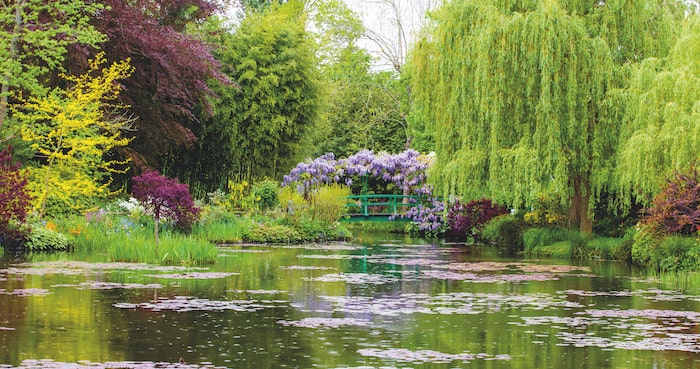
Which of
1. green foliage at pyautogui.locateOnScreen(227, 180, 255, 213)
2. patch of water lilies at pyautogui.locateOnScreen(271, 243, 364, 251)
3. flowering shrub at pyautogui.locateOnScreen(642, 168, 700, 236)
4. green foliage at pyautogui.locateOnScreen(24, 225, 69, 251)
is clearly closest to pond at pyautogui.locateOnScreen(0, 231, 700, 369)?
flowering shrub at pyautogui.locateOnScreen(642, 168, 700, 236)

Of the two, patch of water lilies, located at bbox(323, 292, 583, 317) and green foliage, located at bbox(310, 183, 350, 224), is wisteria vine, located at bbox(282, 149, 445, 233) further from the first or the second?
patch of water lilies, located at bbox(323, 292, 583, 317)

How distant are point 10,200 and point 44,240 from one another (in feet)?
4.71

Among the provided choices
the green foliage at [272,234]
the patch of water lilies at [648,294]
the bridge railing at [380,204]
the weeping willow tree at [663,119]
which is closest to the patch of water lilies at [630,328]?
the patch of water lilies at [648,294]

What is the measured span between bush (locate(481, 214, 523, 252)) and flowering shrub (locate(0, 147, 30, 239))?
1250 cm

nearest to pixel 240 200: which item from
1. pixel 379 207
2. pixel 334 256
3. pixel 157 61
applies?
pixel 157 61

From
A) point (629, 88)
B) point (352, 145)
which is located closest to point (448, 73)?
point (629, 88)

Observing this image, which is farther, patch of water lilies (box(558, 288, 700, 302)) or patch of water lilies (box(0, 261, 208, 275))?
patch of water lilies (box(0, 261, 208, 275))

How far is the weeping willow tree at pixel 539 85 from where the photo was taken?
2228 centimetres

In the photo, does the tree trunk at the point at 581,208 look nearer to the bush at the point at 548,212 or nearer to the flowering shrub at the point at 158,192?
the bush at the point at 548,212

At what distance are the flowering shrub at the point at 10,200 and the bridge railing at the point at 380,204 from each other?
55.9 ft

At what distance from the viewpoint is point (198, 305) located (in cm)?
1236

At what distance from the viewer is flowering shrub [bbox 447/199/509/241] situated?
102ft

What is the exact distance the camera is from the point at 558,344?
9.87 metres

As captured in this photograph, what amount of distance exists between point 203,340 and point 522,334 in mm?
3351
